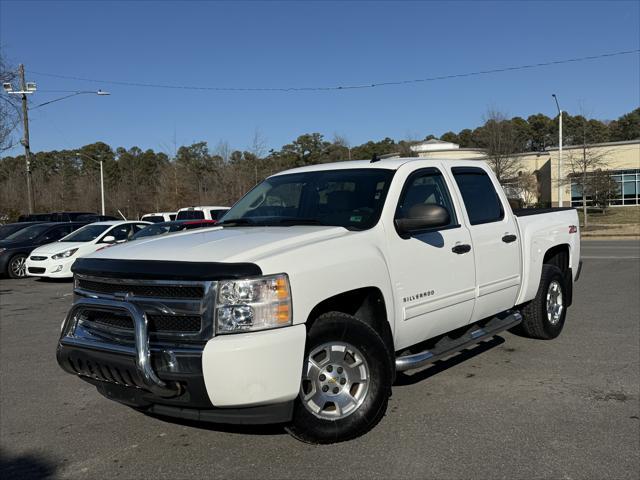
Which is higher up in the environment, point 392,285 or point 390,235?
point 390,235

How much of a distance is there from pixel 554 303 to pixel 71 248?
38.8 ft

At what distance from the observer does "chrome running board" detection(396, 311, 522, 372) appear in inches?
170

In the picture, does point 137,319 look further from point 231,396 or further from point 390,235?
point 390,235

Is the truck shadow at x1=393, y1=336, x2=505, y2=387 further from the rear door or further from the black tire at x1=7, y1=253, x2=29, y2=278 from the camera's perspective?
the black tire at x1=7, y1=253, x2=29, y2=278

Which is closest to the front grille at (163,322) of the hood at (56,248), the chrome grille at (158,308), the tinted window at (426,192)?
the chrome grille at (158,308)

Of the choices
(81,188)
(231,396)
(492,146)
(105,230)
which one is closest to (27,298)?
(105,230)

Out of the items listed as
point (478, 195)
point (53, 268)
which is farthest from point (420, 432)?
point (53, 268)

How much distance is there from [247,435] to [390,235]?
179 centimetres

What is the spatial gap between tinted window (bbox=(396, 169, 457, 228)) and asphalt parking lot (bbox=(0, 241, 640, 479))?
154 cm

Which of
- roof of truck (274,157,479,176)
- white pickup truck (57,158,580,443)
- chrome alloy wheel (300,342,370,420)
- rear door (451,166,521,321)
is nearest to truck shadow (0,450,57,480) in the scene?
white pickup truck (57,158,580,443)

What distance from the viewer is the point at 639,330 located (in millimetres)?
7098

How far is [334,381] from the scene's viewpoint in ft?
12.6

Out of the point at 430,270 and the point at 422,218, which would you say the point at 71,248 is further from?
the point at 422,218

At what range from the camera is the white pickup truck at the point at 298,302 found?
334cm
